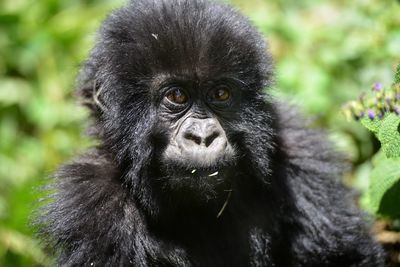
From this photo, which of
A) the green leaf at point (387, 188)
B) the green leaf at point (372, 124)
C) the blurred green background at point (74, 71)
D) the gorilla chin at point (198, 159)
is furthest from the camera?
the blurred green background at point (74, 71)

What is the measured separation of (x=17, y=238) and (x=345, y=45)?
350 centimetres

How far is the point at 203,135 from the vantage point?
3.71m

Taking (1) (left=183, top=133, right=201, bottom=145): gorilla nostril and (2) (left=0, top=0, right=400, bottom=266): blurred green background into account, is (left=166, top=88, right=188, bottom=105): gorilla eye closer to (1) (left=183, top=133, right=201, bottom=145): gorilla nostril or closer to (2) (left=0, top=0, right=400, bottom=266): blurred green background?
(1) (left=183, top=133, right=201, bottom=145): gorilla nostril

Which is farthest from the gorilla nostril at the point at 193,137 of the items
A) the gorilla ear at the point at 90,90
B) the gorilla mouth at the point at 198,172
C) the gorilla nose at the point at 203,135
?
the gorilla ear at the point at 90,90

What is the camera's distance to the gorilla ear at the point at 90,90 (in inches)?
162

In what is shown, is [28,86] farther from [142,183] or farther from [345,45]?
[142,183]

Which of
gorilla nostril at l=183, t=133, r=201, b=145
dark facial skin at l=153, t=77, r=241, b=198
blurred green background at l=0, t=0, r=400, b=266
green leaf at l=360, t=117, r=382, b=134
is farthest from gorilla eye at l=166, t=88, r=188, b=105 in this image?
blurred green background at l=0, t=0, r=400, b=266

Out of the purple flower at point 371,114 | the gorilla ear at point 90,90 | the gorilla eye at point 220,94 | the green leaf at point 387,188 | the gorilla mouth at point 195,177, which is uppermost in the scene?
the purple flower at point 371,114

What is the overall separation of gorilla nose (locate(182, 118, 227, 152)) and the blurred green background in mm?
1503

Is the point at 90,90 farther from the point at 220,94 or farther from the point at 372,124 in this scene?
the point at 372,124

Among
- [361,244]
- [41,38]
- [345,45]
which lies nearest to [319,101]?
[345,45]

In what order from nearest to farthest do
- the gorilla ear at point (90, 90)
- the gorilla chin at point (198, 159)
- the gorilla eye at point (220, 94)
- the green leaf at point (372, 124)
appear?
1. the green leaf at point (372, 124)
2. the gorilla chin at point (198, 159)
3. the gorilla eye at point (220, 94)
4. the gorilla ear at point (90, 90)

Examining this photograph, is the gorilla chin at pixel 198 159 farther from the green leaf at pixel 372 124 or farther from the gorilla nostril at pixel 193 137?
the green leaf at pixel 372 124

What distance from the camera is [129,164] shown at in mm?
3992
